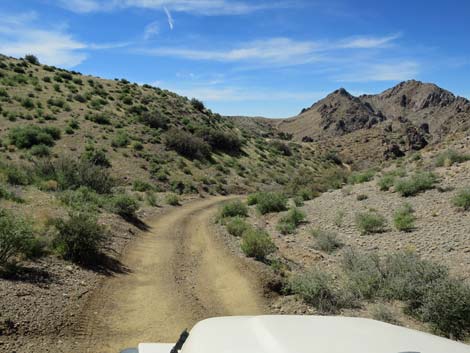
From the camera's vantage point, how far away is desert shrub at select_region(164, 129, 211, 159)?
39.8 metres

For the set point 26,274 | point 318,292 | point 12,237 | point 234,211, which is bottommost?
point 318,292

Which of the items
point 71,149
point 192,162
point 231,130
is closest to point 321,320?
point 71,149

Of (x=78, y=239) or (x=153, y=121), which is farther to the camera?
(x=153, y=121)

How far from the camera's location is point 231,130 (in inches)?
2370

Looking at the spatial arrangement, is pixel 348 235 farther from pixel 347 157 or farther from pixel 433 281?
pixel 347 157

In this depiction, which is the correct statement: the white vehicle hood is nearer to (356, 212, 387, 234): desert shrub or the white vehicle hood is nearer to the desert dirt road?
the desert dirt road

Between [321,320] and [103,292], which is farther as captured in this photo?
[103,292]

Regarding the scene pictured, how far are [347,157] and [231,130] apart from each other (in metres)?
22.3

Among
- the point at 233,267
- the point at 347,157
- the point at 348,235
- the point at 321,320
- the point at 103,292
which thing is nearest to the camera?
the point at 321,320

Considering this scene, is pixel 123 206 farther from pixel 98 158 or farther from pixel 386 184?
pixel 98 158

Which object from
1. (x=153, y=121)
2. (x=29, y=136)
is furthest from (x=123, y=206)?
(x=153, y=121)

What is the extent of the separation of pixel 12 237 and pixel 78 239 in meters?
2.03

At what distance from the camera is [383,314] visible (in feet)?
24.8

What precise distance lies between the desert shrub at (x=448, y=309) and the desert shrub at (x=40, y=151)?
27.3 meters
